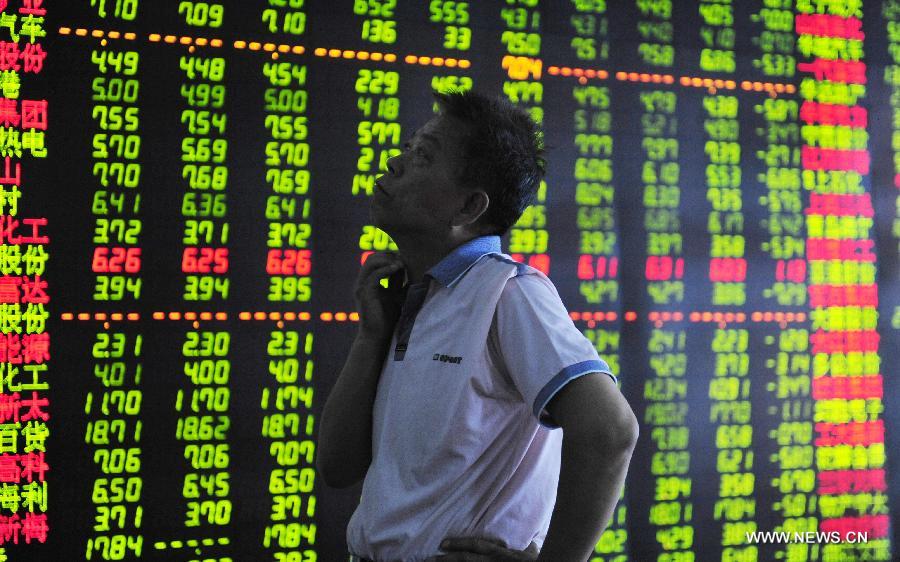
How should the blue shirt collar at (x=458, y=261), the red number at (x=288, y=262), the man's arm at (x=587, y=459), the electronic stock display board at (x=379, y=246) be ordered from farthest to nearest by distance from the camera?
the red number at (x=288, y=262)
the electronic stock display board at (x=379, y=246)
the blue shirt collar at (x=458, y=261)
the man's arm at (x=587, y=459)

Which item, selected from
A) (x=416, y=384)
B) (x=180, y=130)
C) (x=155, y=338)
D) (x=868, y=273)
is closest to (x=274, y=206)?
(x=180, y=130)

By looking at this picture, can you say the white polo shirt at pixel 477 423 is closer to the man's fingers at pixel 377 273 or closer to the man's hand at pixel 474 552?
the man's hand at pixel 474 552

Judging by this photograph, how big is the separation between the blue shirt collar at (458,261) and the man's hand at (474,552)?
30 cm

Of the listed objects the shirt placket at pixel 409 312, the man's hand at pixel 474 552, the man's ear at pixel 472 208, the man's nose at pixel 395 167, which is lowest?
the man's hand at pixel 474 552

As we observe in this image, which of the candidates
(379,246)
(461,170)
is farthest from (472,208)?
(379,246)

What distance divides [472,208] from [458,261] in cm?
8

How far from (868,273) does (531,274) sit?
1.92 m

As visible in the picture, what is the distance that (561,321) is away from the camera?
3.24 feet

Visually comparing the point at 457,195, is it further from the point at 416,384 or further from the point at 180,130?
the point at 180,130

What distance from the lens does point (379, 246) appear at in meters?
2.26

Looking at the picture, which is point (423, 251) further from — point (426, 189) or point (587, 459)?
point (587, 459)

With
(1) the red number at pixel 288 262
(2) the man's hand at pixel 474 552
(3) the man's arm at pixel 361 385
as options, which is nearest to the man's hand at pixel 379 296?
(3) the man's arm at pixel 361 385

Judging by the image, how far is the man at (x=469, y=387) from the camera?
0.94 m

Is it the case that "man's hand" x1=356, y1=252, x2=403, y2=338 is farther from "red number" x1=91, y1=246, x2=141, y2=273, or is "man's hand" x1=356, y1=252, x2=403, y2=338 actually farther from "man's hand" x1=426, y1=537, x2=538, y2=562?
"red number" x1=91, y1=246, x2=141, y2=273
